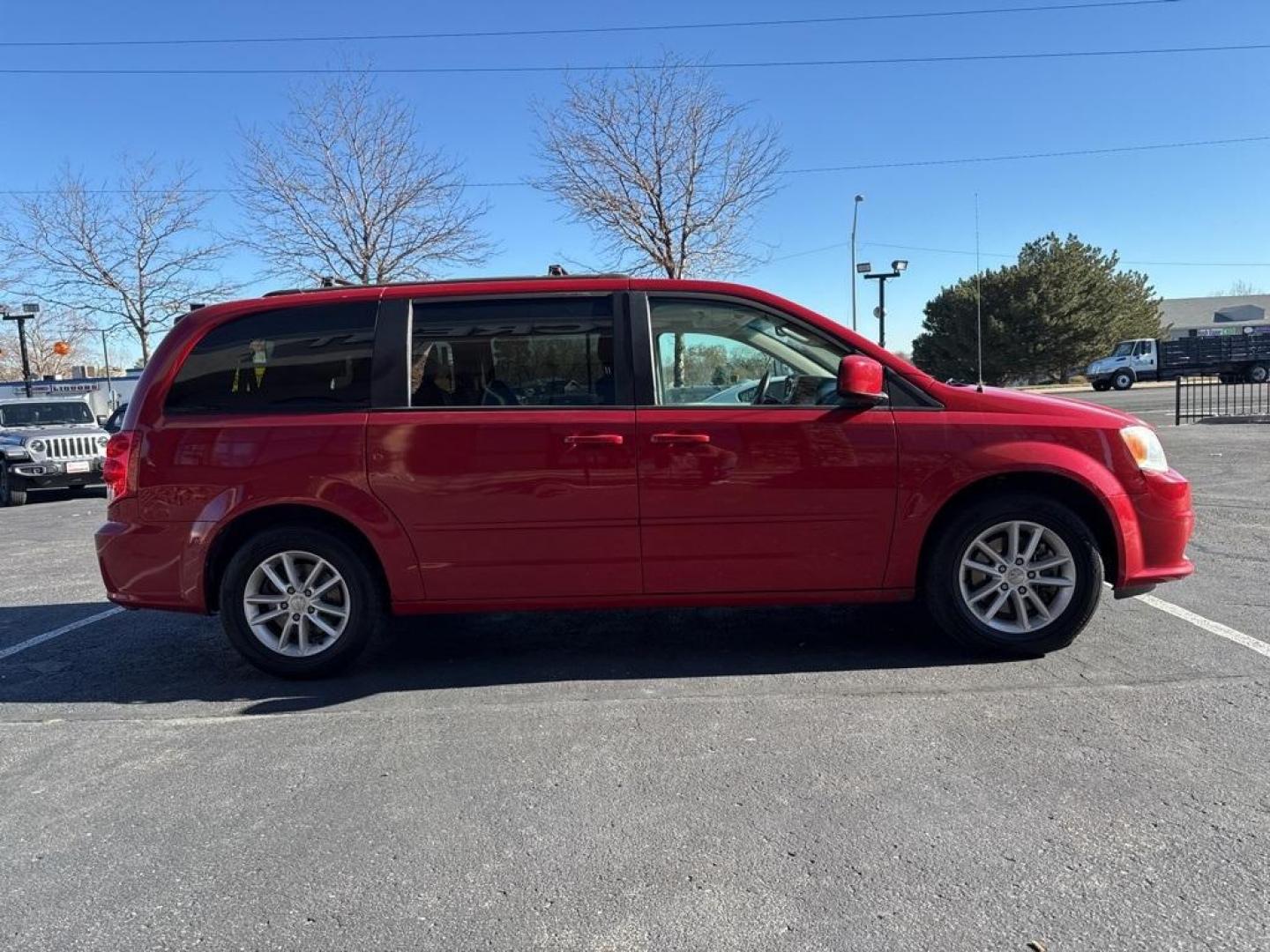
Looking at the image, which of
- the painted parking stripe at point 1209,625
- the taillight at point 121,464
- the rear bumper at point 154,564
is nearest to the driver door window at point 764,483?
the painted parking stripe at point 1209,625

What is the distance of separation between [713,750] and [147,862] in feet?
6.70

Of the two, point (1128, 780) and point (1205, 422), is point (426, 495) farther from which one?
point (1205, 422)

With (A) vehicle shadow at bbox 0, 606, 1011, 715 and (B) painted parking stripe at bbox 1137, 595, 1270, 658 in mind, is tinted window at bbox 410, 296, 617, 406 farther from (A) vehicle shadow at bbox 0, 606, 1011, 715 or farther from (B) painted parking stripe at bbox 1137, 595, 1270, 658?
(B) painted parking stripe at bbox 1137, 595, 1270, 658

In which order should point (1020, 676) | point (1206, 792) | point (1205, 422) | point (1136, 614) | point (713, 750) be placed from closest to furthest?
point (1206, 792), point (713, 750), point (1020, 676), point (1136, 614), point (1205, 422)

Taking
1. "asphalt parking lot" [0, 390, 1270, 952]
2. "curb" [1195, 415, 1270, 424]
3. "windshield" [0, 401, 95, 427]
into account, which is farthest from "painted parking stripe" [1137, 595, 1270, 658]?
"windshield" [0, 401, 95, 427]

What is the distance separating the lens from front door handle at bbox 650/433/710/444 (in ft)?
13.9

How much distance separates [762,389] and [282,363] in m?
2.45

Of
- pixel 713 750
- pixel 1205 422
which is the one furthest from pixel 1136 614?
→ pixel 1205 422

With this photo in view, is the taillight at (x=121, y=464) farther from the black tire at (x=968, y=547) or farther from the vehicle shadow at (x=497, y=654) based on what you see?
the black tire at (x=968, y=547)

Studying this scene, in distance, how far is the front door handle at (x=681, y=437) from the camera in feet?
13.9

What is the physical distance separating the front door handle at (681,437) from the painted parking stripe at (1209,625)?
9.85 ft

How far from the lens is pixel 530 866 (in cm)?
277

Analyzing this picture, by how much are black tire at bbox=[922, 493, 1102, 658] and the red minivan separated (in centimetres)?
1

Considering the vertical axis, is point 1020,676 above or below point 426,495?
below
